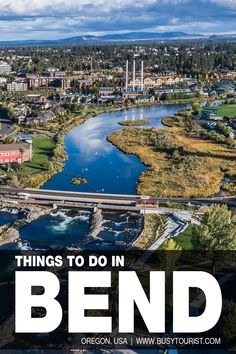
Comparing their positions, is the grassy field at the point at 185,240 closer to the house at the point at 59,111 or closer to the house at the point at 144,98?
the house at the point at 59,111

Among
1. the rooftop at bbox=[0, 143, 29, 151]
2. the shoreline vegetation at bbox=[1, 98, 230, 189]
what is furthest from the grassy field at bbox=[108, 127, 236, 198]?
the rooftop at bbox=[0, 143, 29, 151]

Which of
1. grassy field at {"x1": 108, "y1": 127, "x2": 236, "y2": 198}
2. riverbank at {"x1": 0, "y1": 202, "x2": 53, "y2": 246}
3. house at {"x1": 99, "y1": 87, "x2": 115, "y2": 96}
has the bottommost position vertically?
riverbank at {"x1": 0, "y1": 202, "x2": 53, "y2": 246}

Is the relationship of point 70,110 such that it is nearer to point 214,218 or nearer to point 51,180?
point 51,180

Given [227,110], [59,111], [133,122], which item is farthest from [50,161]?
[227,110]

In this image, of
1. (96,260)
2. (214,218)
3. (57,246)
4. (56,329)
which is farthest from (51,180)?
(56,329)

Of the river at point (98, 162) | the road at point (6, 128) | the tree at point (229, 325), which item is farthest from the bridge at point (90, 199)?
the road at point (6, 128)

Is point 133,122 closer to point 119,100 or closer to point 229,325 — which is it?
point 119,100

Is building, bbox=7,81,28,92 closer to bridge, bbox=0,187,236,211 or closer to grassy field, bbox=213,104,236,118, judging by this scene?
grassy field, bbox=213,104,236,118
